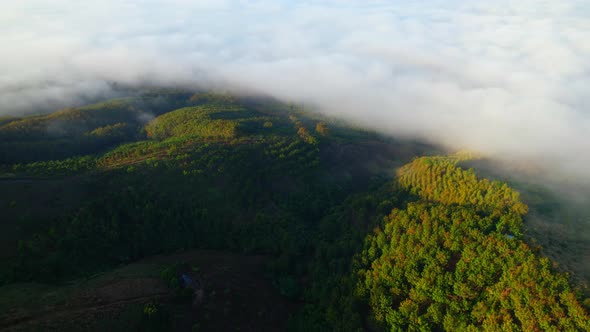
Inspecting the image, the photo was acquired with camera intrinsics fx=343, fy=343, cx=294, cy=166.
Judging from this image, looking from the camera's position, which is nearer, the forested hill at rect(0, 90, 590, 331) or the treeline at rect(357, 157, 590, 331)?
the treeline at rect(357, 157, 590, 331)

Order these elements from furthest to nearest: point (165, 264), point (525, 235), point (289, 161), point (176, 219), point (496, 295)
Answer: point (289, 161) < point (176, 219) < point (165, 264) < point (525, 235) < point (496, 295)

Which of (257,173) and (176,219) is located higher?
(257,173)

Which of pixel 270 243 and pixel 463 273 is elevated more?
pixel 463 273

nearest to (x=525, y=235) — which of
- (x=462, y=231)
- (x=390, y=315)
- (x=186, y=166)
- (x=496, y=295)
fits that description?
(x=462, y=231)

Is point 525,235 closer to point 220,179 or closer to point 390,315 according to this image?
point 390,315

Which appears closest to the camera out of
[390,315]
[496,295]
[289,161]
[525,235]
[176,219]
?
[496,295]

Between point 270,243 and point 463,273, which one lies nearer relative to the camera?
point 463,273

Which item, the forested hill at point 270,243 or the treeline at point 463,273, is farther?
the forested hill at point 270,243

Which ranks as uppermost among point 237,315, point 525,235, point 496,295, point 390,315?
point 525,235
